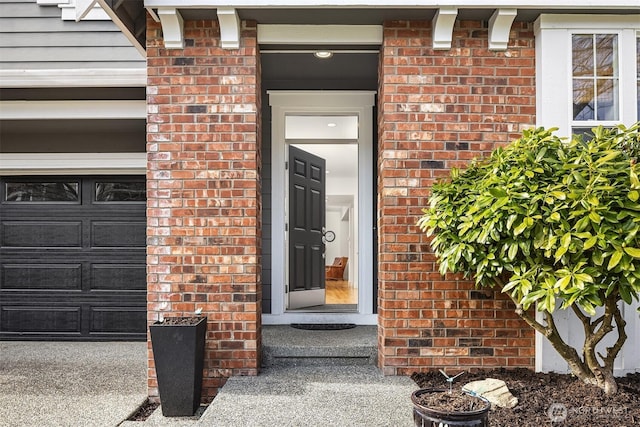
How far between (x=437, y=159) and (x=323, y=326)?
2.03 meters

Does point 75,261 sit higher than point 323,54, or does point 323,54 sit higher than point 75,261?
point 323,54

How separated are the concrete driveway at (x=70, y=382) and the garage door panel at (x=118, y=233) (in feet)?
3.53

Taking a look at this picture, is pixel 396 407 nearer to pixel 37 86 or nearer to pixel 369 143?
pixel 369 143

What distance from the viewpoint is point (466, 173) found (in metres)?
3.48

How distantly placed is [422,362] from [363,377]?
17.6 inches

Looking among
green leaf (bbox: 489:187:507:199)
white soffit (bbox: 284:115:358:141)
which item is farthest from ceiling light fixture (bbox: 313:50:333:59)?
green leaf (bbox: 489:187:507:199)

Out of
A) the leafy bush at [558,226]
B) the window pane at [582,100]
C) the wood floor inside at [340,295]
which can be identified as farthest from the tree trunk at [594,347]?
→ the wood floor inside at [340,295]

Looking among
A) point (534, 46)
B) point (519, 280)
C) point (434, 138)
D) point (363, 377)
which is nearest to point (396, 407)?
point (363, 377)

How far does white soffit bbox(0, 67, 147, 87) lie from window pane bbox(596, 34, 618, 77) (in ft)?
12.9

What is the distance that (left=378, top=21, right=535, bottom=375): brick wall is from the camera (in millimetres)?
3695

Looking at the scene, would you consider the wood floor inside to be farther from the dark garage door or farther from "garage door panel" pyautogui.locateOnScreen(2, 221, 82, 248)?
"garage door panel" pyautogui.locateOnScreen(2, 221, 82, 248)

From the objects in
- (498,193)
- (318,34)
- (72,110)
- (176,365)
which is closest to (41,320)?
(72,110)

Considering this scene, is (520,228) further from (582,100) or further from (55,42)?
(55,42)

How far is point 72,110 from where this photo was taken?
5.11 m
